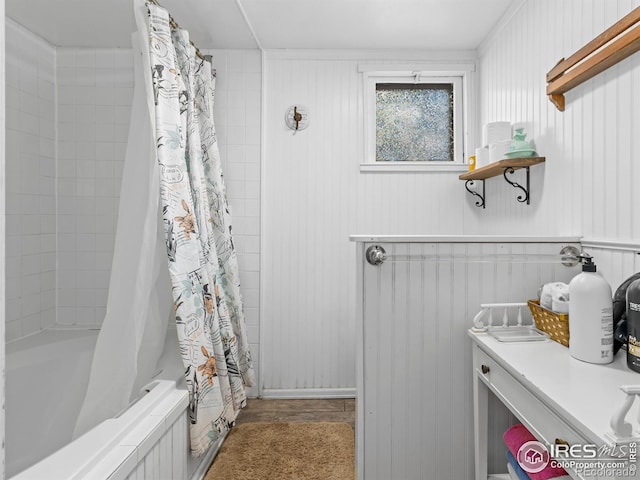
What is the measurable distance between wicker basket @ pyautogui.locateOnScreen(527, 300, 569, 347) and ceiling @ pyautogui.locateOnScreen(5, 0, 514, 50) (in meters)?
1.66

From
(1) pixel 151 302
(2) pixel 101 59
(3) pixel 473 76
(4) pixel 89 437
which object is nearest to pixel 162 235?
(1) pixel 151 302

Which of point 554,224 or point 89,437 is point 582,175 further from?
point 89,437

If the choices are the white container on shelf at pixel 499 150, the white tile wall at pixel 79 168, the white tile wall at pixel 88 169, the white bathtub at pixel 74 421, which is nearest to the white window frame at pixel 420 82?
the white container on shelf at pixel 499 150

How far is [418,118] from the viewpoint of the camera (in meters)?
2.71

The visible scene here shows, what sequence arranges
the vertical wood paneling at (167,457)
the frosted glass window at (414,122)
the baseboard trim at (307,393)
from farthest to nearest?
1. the frosted glass window at (414,122)
2. the baseboard trim at (307,393)
3. the vertical wood paneling at (167,457)

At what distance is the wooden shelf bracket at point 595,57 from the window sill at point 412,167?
0.97m

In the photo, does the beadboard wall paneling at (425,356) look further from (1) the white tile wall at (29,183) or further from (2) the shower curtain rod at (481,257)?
(1) the white tile wall at (29,183)

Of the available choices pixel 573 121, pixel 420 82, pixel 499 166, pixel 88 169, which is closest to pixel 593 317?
pixel 573 121

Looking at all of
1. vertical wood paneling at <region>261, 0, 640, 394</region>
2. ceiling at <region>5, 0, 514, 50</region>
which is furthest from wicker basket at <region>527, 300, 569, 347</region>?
ceiling at <region>5, 0, 514, 50</region>

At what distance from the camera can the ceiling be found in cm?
205

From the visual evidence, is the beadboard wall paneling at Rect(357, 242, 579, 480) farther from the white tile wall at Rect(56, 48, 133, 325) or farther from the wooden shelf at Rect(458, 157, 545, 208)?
the white tile wall at Rect(56, 48, 133, 325)

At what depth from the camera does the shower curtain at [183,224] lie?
153 centimetres

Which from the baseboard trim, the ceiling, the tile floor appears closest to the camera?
the ceiling

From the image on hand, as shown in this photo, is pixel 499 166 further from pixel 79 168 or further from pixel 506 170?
pixel 79 168
